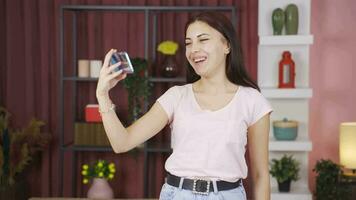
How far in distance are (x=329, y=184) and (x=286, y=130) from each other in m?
0.46

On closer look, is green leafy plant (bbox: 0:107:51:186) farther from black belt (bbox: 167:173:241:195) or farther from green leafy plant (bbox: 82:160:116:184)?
black belt (bbox: 167:173:241:195)

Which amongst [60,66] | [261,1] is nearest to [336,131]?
[261,1]

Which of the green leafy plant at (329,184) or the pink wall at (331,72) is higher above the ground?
the pink wall at (331,72)

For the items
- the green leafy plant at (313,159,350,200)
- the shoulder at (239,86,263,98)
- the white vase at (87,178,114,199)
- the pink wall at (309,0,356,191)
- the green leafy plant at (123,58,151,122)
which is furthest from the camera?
the pink wall at (309,0,356,191)

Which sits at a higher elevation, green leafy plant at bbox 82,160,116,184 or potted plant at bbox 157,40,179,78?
potted plant at bbox 157,40,179,78

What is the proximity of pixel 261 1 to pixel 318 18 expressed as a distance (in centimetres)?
53

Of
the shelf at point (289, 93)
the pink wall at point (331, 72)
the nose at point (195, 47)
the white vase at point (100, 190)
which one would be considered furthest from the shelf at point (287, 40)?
the nose at point (195, 47)

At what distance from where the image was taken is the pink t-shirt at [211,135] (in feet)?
5.19

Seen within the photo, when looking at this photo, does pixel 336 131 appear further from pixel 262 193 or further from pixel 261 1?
pixel 262 193

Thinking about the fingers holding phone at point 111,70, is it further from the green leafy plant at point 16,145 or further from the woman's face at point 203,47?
the green leafy plant at point 16,145

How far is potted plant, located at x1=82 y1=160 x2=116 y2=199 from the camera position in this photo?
4164 millimetres

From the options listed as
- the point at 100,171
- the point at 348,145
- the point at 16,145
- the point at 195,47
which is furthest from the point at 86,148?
the point at 195,47

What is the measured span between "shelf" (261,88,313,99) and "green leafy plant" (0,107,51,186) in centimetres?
169

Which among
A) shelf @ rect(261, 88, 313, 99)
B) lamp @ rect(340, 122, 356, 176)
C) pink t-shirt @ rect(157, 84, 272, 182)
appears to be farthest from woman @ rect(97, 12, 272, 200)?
lamp @ rect(340, 122, 356, 176)
